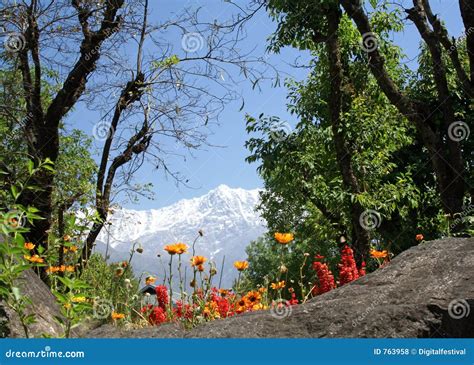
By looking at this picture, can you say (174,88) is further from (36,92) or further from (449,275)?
(449,275)

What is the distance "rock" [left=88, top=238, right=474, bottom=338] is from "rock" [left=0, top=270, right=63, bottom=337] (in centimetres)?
41

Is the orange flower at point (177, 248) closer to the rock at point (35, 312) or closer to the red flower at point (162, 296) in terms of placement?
the red flower at point (162, 296)

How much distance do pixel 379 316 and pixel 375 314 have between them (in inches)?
1.0

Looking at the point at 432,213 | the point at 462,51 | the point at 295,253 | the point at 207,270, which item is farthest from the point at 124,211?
the point at 295,253

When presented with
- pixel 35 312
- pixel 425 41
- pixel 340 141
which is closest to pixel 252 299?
pixel 35 312

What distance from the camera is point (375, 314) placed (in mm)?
2977

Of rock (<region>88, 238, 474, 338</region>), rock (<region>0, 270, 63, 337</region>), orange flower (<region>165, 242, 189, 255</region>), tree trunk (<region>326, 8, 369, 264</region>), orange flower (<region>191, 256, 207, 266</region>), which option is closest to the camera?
rock (<region>88, 238, 474, 338</region>)

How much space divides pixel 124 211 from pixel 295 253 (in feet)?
73.5

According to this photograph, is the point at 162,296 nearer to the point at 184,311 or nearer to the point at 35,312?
the point at 184,311

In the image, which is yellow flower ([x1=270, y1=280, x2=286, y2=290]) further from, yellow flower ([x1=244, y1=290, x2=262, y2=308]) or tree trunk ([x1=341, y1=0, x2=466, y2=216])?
tree trunk ([x1=341, y1=0, x2=466, y2=216])

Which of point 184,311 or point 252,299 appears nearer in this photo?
point 184,311

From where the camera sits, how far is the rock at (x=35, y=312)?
3441 mm

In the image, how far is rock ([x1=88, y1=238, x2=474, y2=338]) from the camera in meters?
2.96

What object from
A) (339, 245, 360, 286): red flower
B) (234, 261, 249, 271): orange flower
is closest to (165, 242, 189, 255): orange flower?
(234, 261, 249, 271): orange flower
